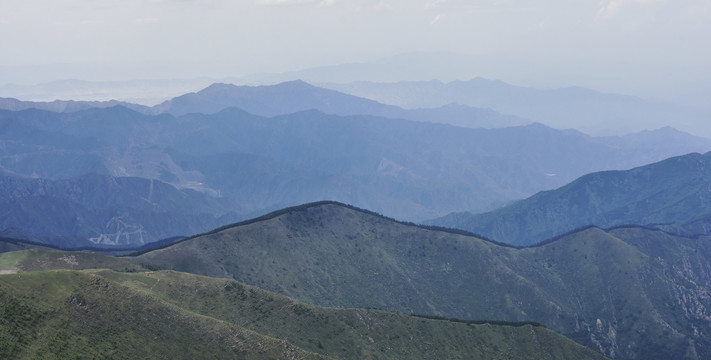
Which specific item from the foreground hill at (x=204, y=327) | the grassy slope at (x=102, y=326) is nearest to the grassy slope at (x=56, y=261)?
the foreground hill at (x=204, y=327)

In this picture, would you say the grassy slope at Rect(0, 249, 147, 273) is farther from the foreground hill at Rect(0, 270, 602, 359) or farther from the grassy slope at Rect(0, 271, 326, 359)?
the grassy slope at Rect(0, 271, 326, 359)

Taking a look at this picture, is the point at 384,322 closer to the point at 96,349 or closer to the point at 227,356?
the point at 227,356

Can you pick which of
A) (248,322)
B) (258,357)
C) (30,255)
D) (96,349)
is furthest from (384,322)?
(30,255)

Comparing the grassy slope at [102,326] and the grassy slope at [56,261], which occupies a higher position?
the grassy slope at [102,326]

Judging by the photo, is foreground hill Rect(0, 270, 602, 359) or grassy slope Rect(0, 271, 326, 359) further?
foreground hill Rect(0, 270, 602, 359)

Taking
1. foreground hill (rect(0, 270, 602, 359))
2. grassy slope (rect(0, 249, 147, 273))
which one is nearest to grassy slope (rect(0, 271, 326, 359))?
foreground hill (rect(0, 270, 602, 359))

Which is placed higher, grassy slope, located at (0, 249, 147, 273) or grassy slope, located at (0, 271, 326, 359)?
grassy slope, located at (0, 271, 326, 359)

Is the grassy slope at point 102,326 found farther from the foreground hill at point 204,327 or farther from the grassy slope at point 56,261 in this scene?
the grassy slope at point 56,261

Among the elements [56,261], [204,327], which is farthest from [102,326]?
[56,261]
